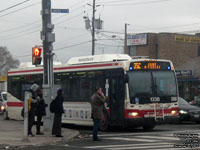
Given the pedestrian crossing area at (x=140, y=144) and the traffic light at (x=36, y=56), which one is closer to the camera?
the pedestrian crossing area at (x=140, y=144)

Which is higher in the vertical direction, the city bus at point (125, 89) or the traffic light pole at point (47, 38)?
the traffic light pole at point (47, 38)

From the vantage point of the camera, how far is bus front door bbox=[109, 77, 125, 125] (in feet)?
60.3

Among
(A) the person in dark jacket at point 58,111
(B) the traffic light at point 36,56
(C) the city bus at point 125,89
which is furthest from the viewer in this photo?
(B) the traffic light at point 36,56

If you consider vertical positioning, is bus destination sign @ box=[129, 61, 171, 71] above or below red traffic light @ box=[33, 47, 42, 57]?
below

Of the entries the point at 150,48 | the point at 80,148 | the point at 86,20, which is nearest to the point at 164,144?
the point at 80,148

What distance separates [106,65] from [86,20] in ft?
98.3

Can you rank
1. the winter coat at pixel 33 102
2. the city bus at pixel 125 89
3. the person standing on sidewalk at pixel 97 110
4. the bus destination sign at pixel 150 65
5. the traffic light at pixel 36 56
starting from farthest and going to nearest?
the traffic light at pixel 36 56 → the bus destination sign at pixel 150 65 → the city bus at pixel 125 89 → the winter coat at pixel 33 102 → the person standing on sidewalk at pixel 97 110

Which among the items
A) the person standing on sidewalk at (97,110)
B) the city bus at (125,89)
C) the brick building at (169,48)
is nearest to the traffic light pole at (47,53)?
the city bus at (125,89)

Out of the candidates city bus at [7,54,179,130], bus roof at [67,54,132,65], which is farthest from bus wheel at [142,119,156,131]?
bus roof at [67,54,132,65]

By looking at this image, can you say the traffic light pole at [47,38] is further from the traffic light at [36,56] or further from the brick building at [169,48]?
the brick building at [169,48]

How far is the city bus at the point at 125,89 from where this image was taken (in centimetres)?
1828

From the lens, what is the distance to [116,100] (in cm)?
1862

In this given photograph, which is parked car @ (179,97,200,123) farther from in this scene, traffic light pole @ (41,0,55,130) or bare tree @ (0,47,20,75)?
bare tree @ (0,47,20,75)

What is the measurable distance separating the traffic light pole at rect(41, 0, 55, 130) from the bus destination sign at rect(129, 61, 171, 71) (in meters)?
3.33
